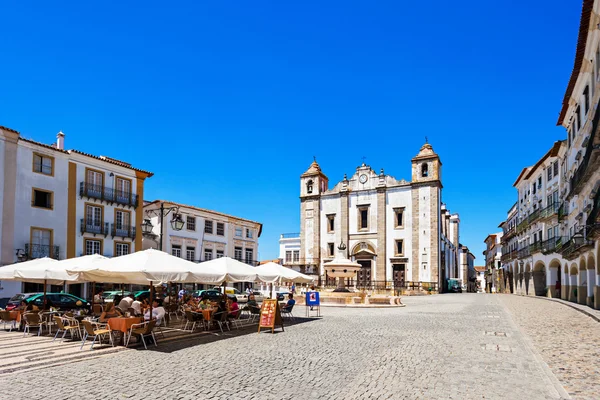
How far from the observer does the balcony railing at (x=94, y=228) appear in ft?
101

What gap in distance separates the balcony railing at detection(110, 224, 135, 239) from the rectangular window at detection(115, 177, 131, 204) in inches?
71.5

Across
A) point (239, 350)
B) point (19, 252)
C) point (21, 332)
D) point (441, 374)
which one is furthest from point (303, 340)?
point (19, 252)

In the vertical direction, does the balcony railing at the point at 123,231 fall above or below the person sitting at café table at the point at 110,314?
above

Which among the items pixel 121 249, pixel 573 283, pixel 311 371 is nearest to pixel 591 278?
pixel 573 283

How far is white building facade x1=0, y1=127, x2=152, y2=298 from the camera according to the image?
26.8m

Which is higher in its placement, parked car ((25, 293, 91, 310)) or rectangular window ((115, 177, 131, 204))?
rectangular window ((115, 177, 131, 204))

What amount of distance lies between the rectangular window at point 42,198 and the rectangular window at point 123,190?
16.2ft

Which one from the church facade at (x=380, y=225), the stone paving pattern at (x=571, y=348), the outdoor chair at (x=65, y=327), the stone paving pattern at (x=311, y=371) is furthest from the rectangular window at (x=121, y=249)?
the stone paving pattern at (x=571, y=348)

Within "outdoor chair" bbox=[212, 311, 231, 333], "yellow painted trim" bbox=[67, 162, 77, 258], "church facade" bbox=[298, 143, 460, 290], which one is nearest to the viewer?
"outdoor chair" bbox=[212, 311, 231, 333]

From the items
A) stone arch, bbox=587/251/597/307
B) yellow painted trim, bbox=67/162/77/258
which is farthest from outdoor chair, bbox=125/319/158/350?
stone arch, bbox=587/251/597/307

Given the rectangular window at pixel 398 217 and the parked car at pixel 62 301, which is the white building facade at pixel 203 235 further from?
the parked car at pixel 62 301

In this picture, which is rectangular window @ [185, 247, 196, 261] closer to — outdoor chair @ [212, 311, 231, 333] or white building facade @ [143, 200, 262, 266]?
white building facade @ [143, 200, 262, 266]

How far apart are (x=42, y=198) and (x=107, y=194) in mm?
4498

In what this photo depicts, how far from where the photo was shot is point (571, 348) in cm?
1148
